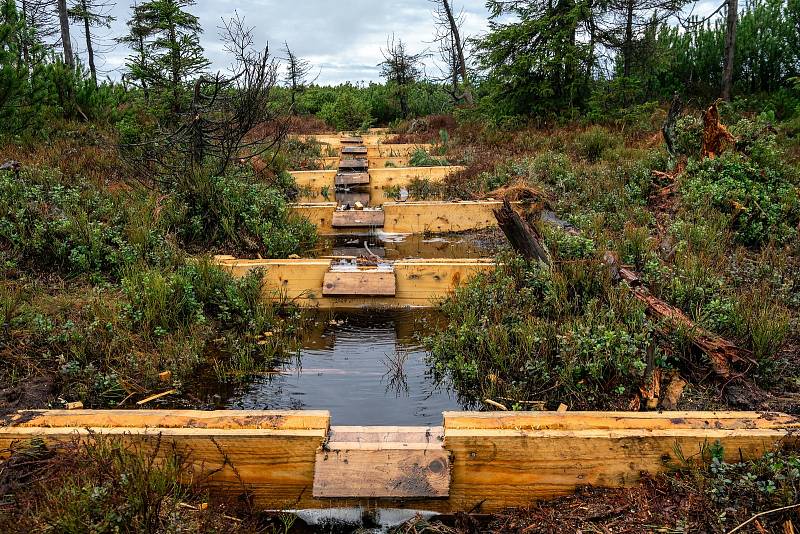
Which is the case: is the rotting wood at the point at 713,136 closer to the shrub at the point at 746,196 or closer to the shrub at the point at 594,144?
the shrub at the point at 746,196

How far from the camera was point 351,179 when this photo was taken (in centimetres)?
1030

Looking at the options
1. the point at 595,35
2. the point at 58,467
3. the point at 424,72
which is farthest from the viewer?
the point at 424,72

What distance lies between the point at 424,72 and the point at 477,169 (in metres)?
12.0

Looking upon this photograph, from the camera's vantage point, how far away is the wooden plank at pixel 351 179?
1024 cm

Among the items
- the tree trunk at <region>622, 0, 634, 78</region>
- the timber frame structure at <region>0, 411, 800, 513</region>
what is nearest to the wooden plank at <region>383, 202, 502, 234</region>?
the timber frame structure at <region>0, 411, 800, 513</region>

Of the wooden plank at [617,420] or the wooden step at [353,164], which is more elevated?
the wooden step at [353,164]

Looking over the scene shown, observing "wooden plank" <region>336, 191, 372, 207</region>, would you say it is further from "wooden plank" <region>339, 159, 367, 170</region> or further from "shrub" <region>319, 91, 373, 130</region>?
"shrub" <region>319, 91, 373, 130</region>

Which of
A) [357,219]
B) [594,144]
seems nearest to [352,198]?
[357,219]

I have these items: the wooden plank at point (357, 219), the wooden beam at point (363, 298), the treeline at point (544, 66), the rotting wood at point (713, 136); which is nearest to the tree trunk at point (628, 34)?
the treeline at point (544, 66)

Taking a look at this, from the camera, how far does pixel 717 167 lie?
671cm

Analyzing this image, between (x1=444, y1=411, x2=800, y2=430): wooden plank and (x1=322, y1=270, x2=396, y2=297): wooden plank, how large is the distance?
97.2 inches

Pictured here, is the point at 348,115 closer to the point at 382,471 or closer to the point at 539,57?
the point at 539,57

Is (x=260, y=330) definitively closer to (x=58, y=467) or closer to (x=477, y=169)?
(x=58, y=467)

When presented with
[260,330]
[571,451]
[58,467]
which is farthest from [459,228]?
[58,467]
